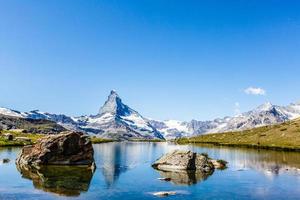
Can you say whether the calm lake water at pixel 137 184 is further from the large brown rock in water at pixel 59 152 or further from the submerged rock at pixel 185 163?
the large brown rock in water at pixel 59 152

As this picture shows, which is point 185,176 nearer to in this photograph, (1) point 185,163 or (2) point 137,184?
(1) point 185,163

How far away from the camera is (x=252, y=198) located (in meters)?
71.9

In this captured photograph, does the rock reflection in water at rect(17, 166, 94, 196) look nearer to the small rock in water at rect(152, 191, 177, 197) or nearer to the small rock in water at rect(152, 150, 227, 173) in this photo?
the small rock in water at rect(152, 191, 177, 197)

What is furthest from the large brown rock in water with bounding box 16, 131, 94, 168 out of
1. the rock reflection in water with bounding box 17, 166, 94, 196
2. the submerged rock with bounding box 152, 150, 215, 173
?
the submerged rock with bounding box 152, 150, 215, 173

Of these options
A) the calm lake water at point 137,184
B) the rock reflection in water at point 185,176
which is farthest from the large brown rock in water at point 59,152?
the rock reflection in water at point 185,176

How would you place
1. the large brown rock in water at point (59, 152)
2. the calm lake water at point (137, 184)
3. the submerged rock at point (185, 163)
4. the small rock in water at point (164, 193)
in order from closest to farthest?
1. the small rock in water at point (164, 193)
2. the calm lake water at point (137, 184)
3. the submerged rock at point (185, 163)
4. the large brown rock in water at point (59, 152)

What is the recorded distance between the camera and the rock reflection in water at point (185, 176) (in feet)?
303

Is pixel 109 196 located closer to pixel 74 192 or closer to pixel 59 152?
pixel 74 192

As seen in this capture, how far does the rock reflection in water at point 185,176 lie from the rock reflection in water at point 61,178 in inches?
803

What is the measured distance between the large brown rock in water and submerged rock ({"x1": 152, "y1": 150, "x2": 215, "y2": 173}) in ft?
80.1

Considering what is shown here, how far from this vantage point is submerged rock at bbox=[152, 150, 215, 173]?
4616 inches

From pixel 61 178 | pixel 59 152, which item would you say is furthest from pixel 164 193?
pixel 59 152

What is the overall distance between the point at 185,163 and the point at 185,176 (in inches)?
587

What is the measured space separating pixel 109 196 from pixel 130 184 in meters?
16.4
